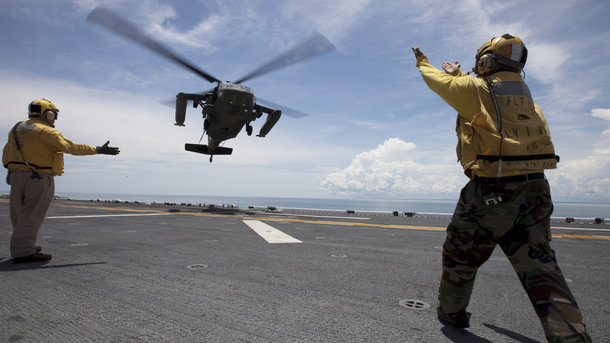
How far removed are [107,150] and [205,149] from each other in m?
17.0

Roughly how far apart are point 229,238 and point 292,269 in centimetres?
297

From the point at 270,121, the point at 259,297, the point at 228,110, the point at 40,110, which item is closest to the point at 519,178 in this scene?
the point at 259,297

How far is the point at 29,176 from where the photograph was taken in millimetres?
3936

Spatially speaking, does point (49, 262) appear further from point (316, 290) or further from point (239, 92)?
point (239, 92)

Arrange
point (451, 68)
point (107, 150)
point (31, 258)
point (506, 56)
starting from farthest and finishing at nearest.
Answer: point (107, 150), point (31, 258), point (451, 68), point (506, 56)

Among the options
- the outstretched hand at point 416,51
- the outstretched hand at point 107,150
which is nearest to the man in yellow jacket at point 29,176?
the outstretched hand at point 107,150

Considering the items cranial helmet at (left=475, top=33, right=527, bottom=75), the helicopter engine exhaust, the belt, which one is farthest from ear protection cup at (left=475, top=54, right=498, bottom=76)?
the helicopter engine exhaust

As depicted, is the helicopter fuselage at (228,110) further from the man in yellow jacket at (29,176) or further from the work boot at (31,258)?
the work boot at (31,258)

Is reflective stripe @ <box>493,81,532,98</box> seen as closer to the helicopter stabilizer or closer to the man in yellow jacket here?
the man in yellow jacket

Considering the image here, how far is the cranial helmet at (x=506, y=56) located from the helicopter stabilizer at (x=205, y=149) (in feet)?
66.4

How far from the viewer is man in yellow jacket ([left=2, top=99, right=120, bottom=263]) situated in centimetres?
388

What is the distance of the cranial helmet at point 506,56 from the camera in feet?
6.72

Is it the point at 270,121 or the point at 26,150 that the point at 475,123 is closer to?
the point at 26,150

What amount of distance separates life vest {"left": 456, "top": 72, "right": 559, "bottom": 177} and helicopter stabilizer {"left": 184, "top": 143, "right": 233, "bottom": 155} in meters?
20.3
